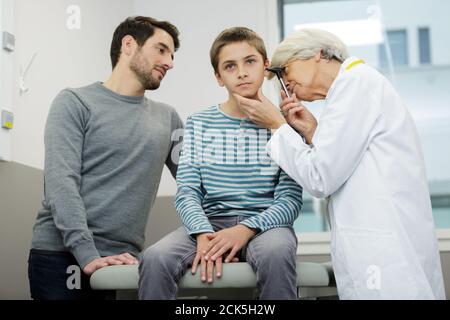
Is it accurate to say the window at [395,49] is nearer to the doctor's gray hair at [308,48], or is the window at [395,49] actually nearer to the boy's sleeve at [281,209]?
the doctor's gray hair at [308,48]

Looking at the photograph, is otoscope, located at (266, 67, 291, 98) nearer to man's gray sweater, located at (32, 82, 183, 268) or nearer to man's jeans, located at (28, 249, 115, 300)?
man's gray sweater, located at (32, 82, 183, 268)

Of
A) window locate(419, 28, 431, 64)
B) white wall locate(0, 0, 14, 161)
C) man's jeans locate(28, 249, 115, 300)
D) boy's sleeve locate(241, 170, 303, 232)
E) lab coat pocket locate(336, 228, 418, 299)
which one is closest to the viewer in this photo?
lab coat pocket locate(336, 228, 418, 299)

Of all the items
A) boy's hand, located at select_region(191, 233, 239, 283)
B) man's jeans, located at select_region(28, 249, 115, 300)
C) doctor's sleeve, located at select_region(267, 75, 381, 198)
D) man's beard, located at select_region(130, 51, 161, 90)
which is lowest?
man's jeans, located at select_region(28, 249, 115, 300)

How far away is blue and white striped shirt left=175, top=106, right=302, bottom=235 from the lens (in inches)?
62.8

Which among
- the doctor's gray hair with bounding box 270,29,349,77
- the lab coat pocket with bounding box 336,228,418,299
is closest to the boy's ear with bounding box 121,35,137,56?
the doctor's gray hair with bounding box 270,29,349,77

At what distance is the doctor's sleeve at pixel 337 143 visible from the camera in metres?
1.45

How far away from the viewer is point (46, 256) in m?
1.81

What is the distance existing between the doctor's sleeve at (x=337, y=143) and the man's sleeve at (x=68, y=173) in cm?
56

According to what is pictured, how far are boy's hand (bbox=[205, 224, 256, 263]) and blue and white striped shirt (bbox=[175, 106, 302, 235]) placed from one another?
55 millimetres

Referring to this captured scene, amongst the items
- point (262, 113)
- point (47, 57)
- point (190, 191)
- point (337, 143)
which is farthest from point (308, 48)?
point (47, 57)

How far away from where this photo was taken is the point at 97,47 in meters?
2.56

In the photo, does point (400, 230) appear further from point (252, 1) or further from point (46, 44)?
point (252, 1)

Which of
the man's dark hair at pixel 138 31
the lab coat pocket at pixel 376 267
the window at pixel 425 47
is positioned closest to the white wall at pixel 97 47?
the man's dark hair at pixel 138 31

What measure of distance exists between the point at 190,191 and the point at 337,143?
38 centimetres
